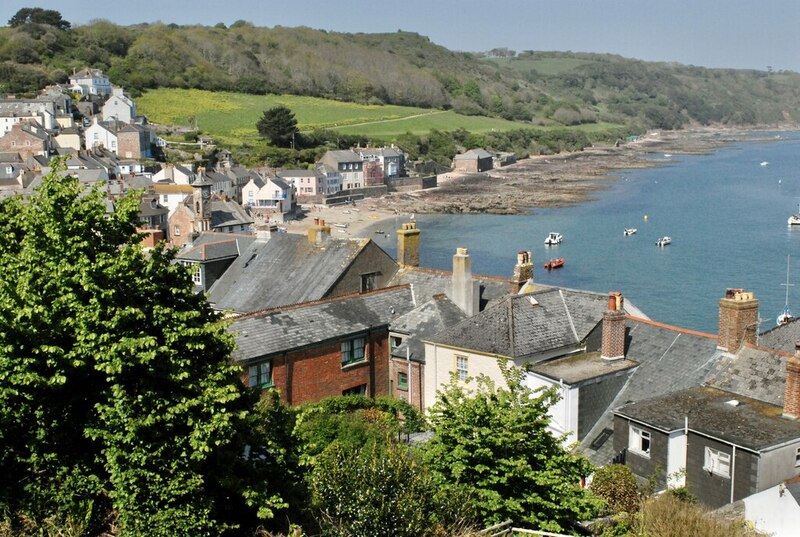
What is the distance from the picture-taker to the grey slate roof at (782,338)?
2769 centimetres

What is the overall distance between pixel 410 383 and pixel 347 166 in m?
121

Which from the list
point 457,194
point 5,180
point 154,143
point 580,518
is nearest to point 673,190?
point 457,194

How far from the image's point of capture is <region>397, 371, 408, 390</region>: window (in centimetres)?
3008

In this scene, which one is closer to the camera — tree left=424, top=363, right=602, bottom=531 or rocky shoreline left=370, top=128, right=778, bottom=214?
tree left=424, top=363, right=602, bottom=531

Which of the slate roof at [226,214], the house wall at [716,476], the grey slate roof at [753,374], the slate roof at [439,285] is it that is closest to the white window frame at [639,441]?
the house wall at [716,476]

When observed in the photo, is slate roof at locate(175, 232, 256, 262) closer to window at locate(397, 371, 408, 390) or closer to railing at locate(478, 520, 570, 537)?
window at locate(397, 371, 408, 390)

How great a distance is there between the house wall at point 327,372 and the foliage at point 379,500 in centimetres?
Answer: 1387

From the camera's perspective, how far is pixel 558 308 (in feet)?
90.3

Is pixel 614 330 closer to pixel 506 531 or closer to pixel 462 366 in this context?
pixel 462 366

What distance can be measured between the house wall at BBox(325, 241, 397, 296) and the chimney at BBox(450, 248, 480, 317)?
4.07m

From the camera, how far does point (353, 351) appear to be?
2972 cm

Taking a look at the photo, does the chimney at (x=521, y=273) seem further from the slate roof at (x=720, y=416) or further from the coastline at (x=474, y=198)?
the coastline at (x=474, y=198)

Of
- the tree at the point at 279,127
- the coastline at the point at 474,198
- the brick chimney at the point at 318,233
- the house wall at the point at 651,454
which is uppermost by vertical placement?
the tree at the point at 279,127

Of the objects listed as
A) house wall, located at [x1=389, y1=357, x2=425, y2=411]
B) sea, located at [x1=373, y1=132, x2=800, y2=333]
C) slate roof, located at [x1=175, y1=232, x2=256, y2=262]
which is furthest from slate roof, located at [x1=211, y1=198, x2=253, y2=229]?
house wall, located at [x1=389, y1=357, x2=425, y2=411]
